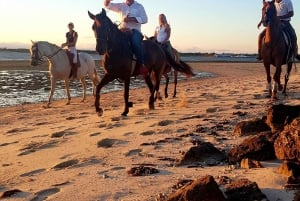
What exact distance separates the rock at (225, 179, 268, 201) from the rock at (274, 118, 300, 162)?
557 mm

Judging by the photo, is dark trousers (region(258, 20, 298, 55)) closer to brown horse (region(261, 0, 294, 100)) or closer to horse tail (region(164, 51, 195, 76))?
brown horse (region(261, 0, 294, 100))

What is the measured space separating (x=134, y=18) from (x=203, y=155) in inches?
250

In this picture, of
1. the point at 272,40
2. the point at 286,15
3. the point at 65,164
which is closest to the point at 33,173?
the point at 65,164

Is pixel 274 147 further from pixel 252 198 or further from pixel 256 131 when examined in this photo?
pixel 256 131

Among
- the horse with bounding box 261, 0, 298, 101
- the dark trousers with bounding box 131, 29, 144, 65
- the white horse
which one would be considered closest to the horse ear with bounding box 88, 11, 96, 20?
the dark trousers with bounding box 131, 29, 144, 65

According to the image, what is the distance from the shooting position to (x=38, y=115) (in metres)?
12.3

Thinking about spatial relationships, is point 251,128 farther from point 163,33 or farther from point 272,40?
point 163,33

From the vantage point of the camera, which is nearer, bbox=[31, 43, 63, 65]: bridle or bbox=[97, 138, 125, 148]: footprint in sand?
bbox=[97, 138, 125, 148]: footprint in sand

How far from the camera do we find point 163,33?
1471 centimetres

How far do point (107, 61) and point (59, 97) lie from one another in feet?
26.2

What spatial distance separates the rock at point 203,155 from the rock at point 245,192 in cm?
116

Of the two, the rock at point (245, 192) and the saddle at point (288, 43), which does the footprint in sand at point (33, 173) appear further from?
the saddle at point (288, 43)

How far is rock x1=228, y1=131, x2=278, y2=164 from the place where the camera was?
15.7 ft

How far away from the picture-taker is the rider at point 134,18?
10.8 metres
